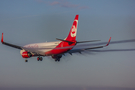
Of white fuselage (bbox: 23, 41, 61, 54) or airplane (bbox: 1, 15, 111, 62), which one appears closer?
airplane (bbox: 1, 15, 111, 62)

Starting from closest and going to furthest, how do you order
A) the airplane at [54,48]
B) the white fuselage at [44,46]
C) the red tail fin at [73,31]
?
the red tail fin at [73,31]
the airplane at [54,48]
the white fuselage at [44,46]

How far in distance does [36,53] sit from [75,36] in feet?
48.1

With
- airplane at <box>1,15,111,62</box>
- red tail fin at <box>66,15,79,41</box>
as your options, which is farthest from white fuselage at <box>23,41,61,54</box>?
red tail fin at <box>66,15,79,41</box>

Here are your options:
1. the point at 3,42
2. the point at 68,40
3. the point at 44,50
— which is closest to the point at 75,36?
the point at 68,40

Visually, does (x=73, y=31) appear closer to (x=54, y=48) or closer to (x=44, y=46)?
(x=54, y=48)

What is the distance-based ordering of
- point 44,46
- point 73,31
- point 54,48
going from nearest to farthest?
point 73,31 → point 54,48 → point 44,46

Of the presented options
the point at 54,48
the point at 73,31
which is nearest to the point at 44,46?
the point at 54,48

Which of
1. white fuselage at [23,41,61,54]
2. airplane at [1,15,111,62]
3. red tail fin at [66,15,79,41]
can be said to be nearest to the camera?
red tail fin at [66,15,79,41]

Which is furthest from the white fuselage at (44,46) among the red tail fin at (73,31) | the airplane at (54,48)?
the red tail fin at (73,31)

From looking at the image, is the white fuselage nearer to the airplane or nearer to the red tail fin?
the airplane

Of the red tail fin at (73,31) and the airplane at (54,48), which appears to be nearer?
the red tail fin at (73,31)

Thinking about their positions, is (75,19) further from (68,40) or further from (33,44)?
(33,44)

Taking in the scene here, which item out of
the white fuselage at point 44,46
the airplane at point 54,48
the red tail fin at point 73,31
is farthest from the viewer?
the white fuselage at point 44,46

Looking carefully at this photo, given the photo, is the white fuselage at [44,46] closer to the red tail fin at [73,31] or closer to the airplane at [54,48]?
the airplane at [54,48]
